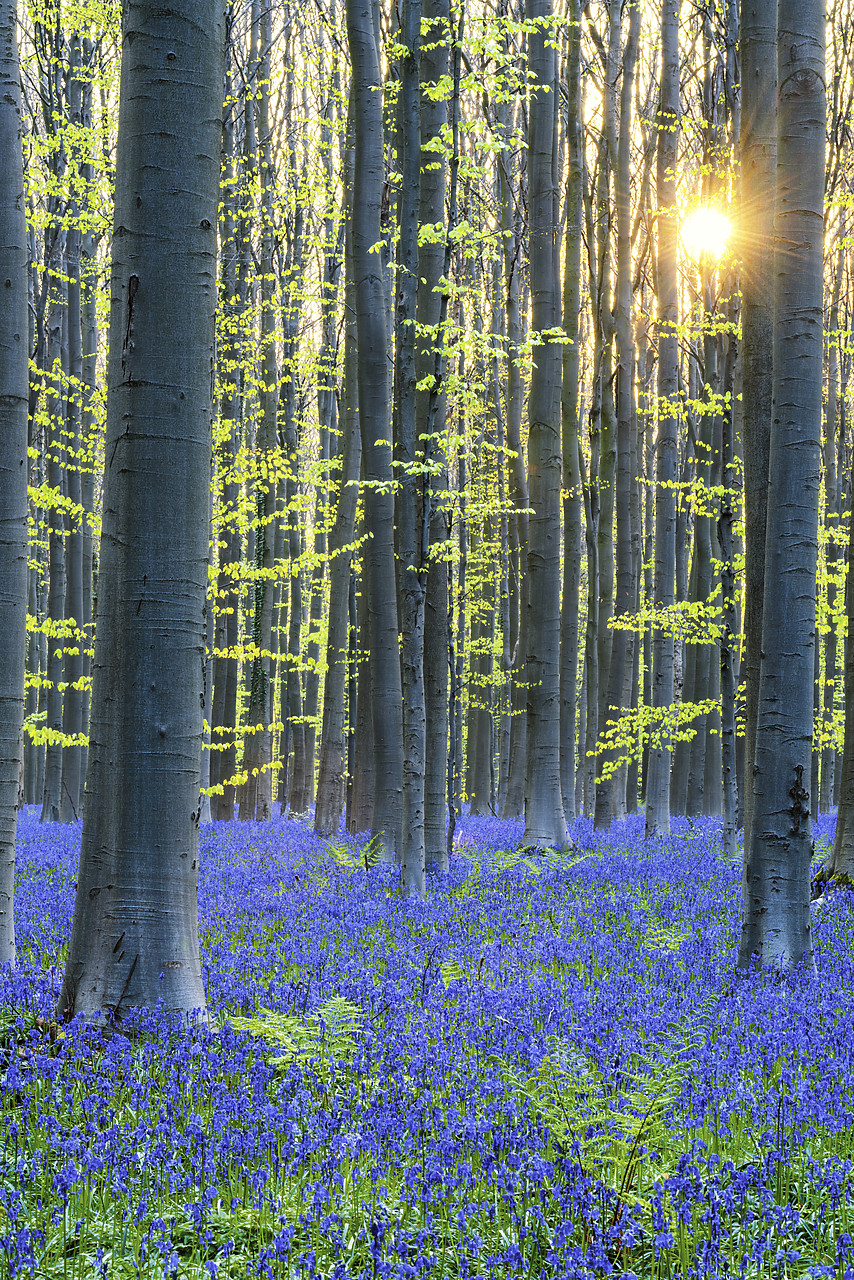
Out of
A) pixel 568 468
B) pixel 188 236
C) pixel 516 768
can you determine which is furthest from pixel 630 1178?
pixel 516 768

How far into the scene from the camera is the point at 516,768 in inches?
834

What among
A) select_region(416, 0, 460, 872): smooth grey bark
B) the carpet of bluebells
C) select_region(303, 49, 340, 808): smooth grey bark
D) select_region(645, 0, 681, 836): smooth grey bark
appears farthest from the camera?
select_region(303, 49, 340, 808): smooth grey bark

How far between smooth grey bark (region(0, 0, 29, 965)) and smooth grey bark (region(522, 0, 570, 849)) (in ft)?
23.9

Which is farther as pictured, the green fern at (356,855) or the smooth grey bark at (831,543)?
the smooth grey bark at (831,543)

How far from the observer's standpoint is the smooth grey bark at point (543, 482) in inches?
498

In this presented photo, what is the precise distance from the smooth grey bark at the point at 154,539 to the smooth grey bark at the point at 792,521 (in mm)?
3951

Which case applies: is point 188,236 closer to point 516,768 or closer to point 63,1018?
point 63,1018

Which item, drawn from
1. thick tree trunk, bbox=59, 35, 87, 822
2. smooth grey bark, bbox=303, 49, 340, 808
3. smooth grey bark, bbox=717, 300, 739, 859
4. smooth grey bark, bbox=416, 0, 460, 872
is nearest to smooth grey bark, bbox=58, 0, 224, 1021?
smooth grey bark, bbox=416, 0, 460, 872

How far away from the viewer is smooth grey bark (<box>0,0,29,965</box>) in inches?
250

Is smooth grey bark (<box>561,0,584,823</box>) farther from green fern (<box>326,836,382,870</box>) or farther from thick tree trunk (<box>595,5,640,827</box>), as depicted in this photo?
green fern (<box>326,836,382,870</box>)

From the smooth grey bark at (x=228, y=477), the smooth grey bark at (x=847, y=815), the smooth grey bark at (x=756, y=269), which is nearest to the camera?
the smooth grey bark at (x=756, y=269)

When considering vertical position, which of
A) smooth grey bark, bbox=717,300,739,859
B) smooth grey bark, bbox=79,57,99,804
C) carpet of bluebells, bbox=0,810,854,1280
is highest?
smooth grey bark, bbox=79,57,99,804

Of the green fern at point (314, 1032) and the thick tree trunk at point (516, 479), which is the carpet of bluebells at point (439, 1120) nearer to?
the green fern at point (314, 1032)

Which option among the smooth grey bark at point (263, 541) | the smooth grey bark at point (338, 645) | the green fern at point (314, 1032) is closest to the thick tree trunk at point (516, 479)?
the smooth grey bark at point (338, 645)
